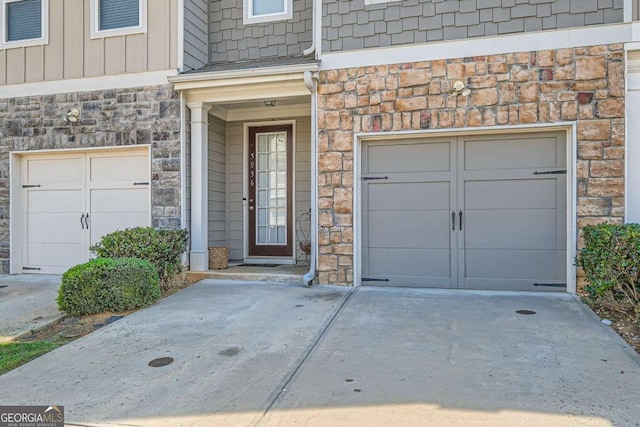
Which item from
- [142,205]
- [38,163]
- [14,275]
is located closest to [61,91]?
[38,163]

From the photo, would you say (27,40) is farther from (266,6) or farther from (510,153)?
(510,153)

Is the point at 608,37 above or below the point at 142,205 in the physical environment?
above

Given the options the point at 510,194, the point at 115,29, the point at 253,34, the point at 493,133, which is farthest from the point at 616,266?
the point at 115,29

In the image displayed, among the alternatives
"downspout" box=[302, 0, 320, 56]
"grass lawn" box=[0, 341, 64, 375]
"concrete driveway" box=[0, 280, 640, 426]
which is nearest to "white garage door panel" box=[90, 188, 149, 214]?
"concrete driveway" box=[0, 280, 640, 426]

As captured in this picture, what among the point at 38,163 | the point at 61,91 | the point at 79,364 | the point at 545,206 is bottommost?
the point at 79,364

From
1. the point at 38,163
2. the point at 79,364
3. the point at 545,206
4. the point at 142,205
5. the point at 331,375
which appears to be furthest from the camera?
the point at 38,163

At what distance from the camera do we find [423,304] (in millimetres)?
5008

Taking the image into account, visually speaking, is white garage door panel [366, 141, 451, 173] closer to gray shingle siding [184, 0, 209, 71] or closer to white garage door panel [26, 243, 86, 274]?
gray shingle siding [184, 0, 209, 71]

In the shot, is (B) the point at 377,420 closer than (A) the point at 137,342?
Yes

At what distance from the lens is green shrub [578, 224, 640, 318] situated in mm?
4301

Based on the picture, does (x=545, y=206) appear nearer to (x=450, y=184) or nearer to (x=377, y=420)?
(x=450, y=184)

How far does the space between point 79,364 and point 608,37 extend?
621 centimetres

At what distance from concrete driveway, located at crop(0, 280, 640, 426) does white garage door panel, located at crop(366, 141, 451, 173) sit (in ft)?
5.96

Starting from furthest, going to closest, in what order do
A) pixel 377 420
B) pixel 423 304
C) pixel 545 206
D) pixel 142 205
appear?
pixel 142 205 → pixel 545 206 → pixel 423 304 → pixel 377 420
